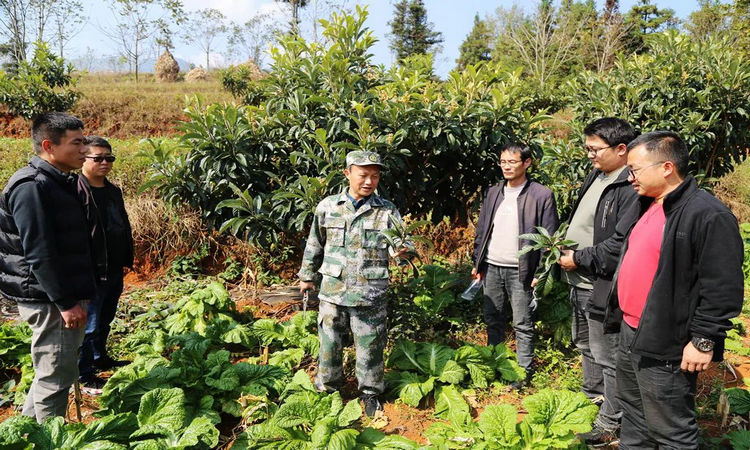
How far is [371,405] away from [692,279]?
7.18ft

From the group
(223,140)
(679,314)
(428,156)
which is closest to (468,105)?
(428,156)

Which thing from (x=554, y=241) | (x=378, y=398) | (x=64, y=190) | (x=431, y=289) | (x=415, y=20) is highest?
(x=415, y=20)

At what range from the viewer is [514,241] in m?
3.46

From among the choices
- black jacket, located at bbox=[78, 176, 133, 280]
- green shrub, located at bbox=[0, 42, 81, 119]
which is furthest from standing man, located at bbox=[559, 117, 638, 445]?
green shrub, located at bbox=[0, 42, 81, 119]

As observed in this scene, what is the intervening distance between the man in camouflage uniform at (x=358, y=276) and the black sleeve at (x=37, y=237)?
5.20 ft

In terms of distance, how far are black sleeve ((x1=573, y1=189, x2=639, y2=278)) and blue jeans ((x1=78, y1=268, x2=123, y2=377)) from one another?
358 centimetres

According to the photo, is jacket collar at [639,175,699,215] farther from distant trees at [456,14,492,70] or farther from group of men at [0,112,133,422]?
distant trees at [456,14,492,70]

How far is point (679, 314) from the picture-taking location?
2102mm

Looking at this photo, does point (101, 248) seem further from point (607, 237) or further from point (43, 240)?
point (607, 237)

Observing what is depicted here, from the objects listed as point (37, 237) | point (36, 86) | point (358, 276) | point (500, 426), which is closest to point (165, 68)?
point (36, 86)

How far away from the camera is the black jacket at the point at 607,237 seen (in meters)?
2.66

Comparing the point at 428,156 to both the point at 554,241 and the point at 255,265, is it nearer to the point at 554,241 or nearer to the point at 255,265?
the point at 554,241

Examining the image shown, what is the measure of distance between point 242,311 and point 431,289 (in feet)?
6.80

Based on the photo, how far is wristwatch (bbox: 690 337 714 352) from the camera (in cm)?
200
